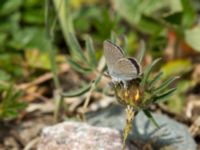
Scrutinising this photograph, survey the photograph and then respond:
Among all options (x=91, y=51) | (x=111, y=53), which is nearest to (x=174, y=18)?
(x=91, y=51)

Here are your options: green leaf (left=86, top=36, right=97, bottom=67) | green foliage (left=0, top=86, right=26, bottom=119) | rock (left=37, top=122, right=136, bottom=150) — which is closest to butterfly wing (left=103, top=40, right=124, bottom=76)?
rock (left=37, top=122, right=136, bottom=150)

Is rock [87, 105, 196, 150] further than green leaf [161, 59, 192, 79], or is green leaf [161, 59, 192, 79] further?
green leaf [161, 59, 192, 79]

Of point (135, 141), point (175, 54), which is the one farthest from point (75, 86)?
point (135, 141)

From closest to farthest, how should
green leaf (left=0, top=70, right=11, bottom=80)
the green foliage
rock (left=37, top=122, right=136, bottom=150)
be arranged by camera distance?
rock (left=37, top=122, right=136, bottom=150), the green foliage, green leaf (left=0, top=70, right=11, bottom=80)

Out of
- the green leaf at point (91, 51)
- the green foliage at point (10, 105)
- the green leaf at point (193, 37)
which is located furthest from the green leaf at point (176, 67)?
the green foliage at point (10, 105)

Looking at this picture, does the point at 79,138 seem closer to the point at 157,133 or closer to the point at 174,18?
the point at 157,133

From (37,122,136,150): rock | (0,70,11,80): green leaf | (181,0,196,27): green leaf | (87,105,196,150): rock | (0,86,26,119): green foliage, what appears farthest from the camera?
(181,0,196,27): green leaf

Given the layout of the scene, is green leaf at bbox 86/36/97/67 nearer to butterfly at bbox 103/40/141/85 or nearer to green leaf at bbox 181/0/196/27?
butterfly at bbox 103/40/141/85
